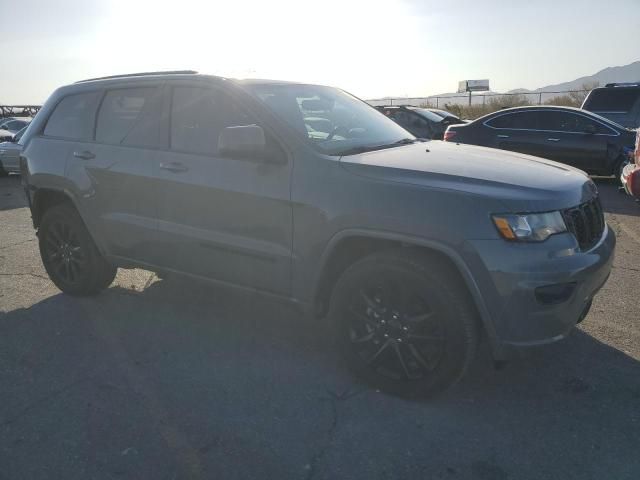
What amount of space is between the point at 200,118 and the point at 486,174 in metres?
1.99

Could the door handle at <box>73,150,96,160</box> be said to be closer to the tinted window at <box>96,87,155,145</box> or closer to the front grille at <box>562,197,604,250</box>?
the tinted window at <box>96,87,155,145</box>

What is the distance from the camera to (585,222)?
300 cm

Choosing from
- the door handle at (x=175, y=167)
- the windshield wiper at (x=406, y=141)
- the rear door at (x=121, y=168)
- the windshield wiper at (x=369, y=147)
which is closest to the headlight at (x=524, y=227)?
the windshield wiper at (x=369, y=147)

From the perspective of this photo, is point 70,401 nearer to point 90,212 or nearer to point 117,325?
point 117,325

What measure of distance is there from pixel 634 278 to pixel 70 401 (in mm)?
4744

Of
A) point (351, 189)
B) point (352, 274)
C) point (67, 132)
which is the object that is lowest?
point (352, 274)

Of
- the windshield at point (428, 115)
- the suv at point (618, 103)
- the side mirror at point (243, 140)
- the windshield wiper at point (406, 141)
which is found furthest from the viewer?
the windshield at point (428, 115)

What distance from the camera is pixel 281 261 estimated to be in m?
3.32

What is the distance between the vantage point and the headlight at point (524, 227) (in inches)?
104

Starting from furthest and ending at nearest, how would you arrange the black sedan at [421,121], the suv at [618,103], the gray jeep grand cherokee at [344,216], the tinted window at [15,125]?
the tinted window at [15,125] → the black sedan at [421,121] → the suv at [618,103] → the gray jeep grand cherokee at [344,216]

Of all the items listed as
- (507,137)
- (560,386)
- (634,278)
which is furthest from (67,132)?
(507,137)

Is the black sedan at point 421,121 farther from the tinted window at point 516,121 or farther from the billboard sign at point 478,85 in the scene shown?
the billboard sign at point 478,85

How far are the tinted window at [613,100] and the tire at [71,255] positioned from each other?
440 inches

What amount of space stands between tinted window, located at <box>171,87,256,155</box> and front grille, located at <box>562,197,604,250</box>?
2018 millimetres
